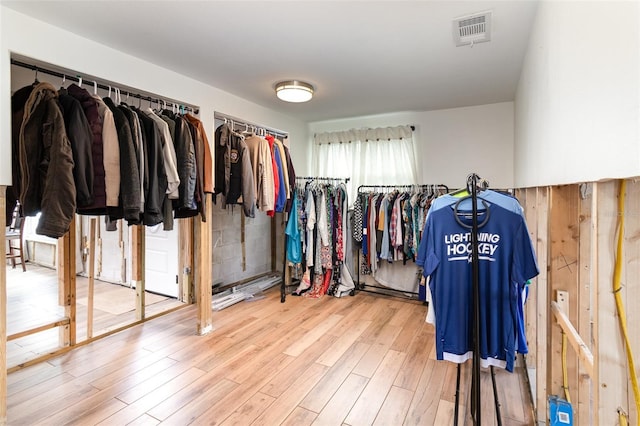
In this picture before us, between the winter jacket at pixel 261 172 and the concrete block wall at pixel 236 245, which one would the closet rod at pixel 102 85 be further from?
Answer: the concrete block wall at pixel 236 245

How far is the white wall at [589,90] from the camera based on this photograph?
0.77m

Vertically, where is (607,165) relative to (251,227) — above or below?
above

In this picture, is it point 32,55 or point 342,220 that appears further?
point 342,220

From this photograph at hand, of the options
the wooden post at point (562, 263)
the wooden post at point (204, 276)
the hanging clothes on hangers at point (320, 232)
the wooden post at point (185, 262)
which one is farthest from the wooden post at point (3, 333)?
the wooden post at point (562, 263)

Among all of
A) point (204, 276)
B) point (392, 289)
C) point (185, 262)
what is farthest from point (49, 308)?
point (392, 289)

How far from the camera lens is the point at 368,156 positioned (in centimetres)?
452

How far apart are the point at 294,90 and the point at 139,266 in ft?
8.15

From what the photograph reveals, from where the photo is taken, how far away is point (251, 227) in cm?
462

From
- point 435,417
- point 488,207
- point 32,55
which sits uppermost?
point 32,55

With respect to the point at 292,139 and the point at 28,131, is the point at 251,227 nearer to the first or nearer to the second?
the point at 292,139

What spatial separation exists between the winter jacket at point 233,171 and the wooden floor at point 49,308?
165 cm

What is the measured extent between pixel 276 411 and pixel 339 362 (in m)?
0.71

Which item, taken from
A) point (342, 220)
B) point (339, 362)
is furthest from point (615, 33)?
point (342, 220)

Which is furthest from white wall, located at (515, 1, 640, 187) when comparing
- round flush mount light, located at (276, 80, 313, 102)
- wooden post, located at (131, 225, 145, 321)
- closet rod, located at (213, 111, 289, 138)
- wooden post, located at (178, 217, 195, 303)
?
wooden post, located at (131, 225, 145, 321)
